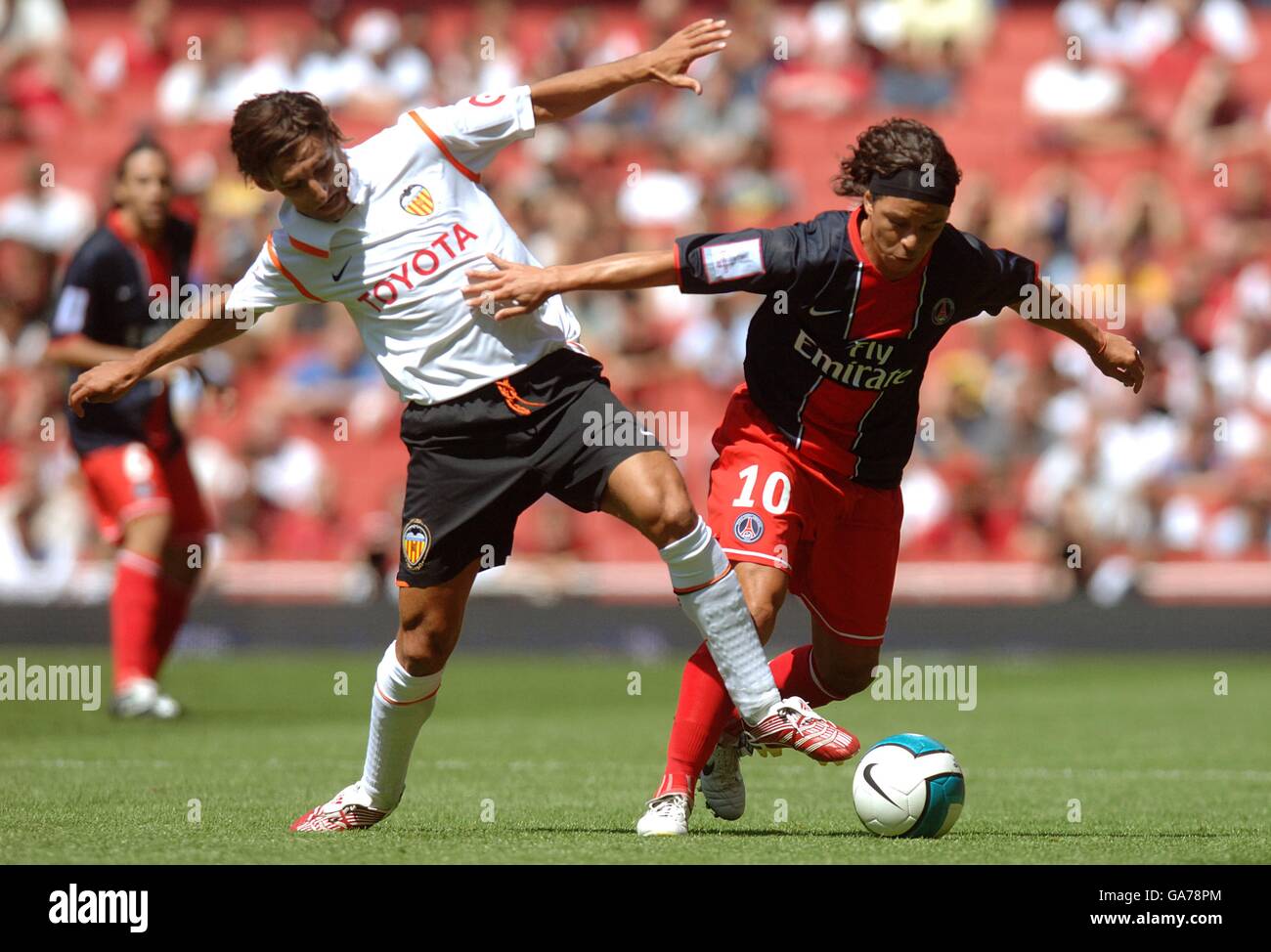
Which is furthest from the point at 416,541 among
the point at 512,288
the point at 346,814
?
the point at 346,814

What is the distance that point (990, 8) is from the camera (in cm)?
2038

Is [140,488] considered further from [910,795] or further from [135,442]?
[910,795]

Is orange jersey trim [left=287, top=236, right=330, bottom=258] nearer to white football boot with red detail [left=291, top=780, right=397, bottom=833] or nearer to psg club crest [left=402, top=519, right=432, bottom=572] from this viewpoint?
psg club crest [left=402, top=519, right=432, bottom=572]

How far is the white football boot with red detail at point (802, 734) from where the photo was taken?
5.95 metres

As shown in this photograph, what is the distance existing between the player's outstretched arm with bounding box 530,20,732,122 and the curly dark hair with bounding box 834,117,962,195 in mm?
569

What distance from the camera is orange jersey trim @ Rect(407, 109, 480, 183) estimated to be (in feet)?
21.2

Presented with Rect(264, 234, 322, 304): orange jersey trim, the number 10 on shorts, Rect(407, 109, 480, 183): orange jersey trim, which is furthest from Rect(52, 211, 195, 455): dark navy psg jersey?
the number 10 on shorts

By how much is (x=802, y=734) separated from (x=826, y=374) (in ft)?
4.53

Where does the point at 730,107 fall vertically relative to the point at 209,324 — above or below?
above

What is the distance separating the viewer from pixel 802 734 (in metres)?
6.00

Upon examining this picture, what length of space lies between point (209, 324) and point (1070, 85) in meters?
14.8

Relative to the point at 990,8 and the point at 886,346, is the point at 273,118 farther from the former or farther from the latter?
the point at 990,8
